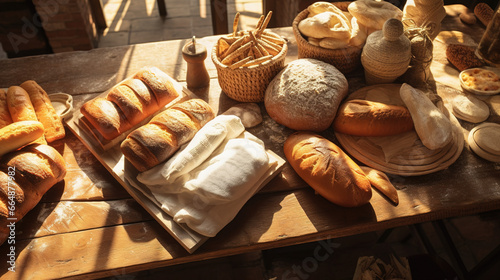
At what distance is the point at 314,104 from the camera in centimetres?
173

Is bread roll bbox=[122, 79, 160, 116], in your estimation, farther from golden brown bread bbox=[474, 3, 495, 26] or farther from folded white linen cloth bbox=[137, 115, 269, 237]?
A: golden brown bread bbox=[474, 3, 495, 26]

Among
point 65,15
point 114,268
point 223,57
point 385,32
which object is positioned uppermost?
point 385,32

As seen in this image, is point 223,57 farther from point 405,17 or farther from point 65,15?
point 65,15

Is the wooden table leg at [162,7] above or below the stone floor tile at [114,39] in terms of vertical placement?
above

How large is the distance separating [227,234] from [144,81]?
0.90 meters

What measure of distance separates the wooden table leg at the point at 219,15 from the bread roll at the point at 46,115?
2.00m

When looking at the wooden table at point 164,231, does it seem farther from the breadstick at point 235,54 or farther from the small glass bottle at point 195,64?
the small glass bottle at point 195,64

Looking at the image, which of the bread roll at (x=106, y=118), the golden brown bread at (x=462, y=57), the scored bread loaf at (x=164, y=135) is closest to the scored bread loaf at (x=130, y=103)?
the bread roll at (x=106, y=118)

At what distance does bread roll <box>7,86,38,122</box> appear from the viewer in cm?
172

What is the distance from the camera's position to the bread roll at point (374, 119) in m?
1.72

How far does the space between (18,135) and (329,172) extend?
137 centimetres

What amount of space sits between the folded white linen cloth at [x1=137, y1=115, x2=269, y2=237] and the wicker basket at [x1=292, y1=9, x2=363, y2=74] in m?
0.71

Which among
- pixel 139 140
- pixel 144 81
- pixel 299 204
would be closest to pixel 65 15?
pixel 144 81

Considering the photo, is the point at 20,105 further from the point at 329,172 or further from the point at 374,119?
the point at 374,119
